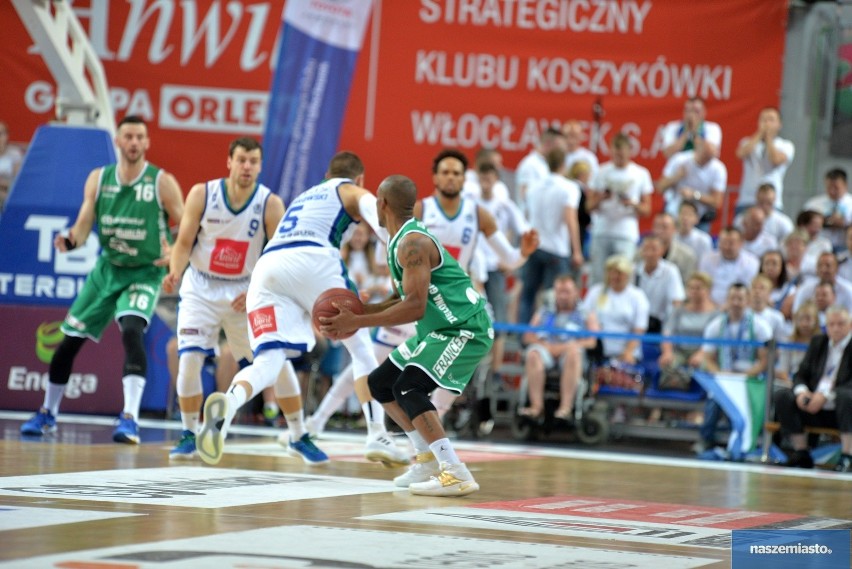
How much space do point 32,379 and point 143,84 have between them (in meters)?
6.28

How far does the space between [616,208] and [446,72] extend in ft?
12.2

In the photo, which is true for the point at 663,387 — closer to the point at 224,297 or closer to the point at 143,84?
the point at 224,297

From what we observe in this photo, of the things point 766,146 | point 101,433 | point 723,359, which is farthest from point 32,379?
point 766,146

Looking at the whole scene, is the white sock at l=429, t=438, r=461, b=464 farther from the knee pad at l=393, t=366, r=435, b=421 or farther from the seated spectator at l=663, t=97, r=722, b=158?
the seated spectator at l=663, t=97, r=722, b=158

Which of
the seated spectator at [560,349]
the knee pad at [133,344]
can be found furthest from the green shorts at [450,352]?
the seated spectator at [560,349]

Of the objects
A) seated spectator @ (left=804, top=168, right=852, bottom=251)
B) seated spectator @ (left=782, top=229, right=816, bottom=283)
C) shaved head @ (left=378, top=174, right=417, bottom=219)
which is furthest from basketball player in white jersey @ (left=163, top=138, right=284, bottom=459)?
seated spectator @ (left=804, top=168, right=852, bottom=251)

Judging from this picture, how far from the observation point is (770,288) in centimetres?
1262

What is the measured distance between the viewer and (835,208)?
14.6m

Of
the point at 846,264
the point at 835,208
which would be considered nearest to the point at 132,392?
the point at 846,264

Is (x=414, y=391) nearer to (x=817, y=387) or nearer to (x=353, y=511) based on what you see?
(x=353, y=511)

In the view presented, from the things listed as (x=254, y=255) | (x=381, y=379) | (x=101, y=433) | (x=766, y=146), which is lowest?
→ (x=101, y=433)

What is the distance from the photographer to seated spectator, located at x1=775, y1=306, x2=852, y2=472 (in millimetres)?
11320

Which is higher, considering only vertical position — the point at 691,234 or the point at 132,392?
the point at 691,234

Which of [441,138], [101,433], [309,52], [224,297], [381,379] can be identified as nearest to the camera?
[381,379]
